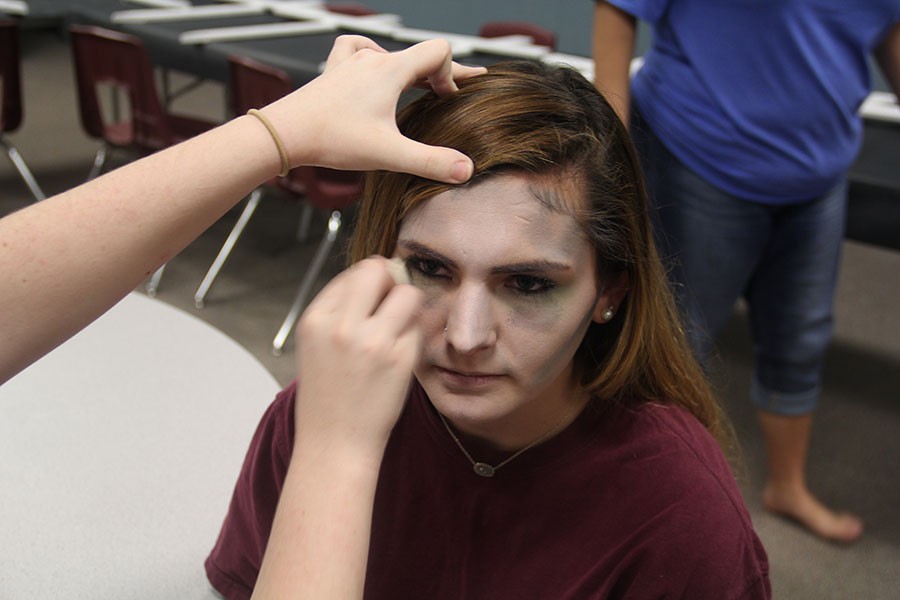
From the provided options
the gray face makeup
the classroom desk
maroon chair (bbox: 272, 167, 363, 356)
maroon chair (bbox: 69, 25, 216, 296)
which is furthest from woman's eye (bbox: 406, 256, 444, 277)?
maroon chair (bbox: 69, 25, 216, 296)

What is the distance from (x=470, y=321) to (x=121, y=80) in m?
2.93

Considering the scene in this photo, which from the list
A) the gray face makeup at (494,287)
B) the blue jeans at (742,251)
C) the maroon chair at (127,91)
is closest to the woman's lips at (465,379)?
the gray face makeup at (494,287)

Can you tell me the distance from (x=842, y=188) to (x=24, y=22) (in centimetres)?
343

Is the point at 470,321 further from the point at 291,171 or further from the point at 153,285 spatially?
the point at 153,285

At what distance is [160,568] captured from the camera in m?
1.04

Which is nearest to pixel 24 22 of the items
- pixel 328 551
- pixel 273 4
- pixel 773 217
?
pixel 273 4

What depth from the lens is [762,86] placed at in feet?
5.68

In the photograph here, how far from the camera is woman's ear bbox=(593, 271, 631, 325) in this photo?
3.56 ft

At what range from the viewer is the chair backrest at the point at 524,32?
13.1 ft

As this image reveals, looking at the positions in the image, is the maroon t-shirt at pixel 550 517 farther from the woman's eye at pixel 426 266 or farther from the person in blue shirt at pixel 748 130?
the person in blue shirt at pixel 748 130

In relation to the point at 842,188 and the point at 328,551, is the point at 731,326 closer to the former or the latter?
the point at 842,188

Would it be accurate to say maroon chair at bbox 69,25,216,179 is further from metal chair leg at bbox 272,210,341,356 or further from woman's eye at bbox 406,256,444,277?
woman's eye at bbox 406,256,444,277

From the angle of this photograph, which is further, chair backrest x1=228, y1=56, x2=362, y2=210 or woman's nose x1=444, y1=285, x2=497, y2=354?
chair backrest x1=228, y1=56, x2=362, y2=210

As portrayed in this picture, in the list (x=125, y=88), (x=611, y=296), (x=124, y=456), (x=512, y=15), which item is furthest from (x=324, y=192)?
(x=512, y=15)
